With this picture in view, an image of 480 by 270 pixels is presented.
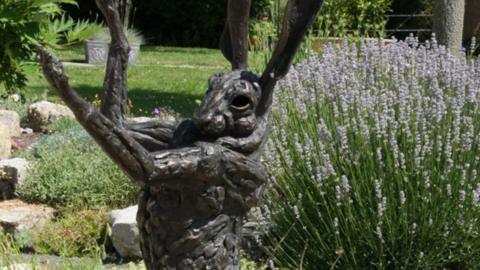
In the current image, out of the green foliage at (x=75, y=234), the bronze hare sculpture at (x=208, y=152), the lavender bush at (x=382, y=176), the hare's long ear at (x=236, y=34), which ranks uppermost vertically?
the hare's long ear at (x=236, y=34)

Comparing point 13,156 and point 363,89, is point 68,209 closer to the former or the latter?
point 13,156

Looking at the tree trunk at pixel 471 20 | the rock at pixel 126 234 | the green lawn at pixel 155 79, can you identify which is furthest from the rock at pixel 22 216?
the tree trunk at pixel 471 20

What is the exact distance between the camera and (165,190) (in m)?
2.10

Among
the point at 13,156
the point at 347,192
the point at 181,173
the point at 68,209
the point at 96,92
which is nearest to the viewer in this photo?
the point at 181,173

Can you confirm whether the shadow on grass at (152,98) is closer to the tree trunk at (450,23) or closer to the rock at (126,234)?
the tree trunk at (450,23)

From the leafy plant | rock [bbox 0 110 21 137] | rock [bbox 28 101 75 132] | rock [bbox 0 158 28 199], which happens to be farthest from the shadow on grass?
rock [bbox 0 158 28 199]

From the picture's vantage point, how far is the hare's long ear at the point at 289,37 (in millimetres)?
2000

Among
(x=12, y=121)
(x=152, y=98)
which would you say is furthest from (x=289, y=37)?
(x=152, y=98)

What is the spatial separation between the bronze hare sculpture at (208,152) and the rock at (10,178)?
4.86 meters

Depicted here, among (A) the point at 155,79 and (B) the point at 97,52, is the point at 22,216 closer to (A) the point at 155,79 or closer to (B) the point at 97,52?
(A) the point at 155,79

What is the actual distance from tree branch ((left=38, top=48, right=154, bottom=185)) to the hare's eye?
0.93 feet

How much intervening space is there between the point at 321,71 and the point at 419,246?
1.08 m

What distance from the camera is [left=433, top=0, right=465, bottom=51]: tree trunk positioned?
7535 mm

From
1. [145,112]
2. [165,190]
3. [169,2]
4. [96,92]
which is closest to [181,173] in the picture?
[165,190]
